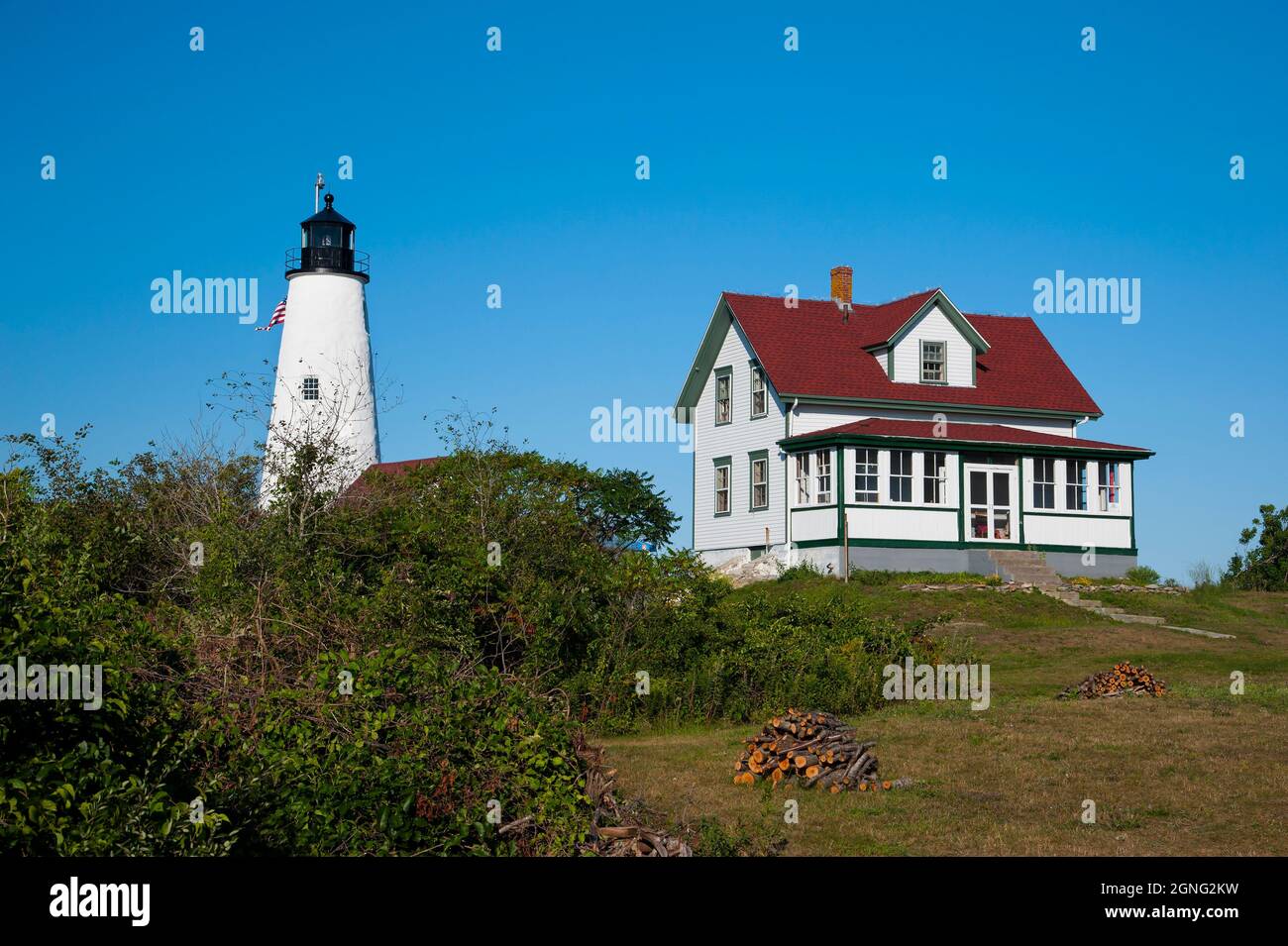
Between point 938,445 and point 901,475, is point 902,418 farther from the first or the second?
point 901,475

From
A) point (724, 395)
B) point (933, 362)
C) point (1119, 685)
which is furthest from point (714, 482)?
point (1119, 685)

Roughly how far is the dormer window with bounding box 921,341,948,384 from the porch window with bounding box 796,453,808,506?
203 inches

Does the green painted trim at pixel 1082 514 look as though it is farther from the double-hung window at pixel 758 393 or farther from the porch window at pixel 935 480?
the double-hung window at pixel 758 393

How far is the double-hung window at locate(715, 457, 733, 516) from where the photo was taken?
129ft

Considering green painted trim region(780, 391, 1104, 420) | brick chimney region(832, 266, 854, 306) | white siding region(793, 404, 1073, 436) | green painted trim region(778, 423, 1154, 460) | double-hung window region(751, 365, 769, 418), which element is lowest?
green painted trim region(778, 423, 1154, 460)

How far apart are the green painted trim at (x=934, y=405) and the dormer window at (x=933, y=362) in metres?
1.28

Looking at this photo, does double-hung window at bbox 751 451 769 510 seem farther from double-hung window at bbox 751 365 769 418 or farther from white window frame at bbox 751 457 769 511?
double-hung window at bbox 751 365 769 418

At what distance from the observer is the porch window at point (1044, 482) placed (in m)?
36.0

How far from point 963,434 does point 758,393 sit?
19.2 ft

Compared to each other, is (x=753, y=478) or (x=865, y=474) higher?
(x=753, y=478)

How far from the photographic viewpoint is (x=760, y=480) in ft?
124

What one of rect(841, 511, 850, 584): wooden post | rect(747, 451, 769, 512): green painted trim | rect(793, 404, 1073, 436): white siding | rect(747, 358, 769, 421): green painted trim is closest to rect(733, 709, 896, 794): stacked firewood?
rect(841, 511, 850, 584): wooden post
